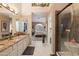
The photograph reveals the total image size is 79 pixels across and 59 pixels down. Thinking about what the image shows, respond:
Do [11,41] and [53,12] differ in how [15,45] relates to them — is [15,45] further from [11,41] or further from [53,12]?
[53,12]

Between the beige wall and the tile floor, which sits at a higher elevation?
the beige wall

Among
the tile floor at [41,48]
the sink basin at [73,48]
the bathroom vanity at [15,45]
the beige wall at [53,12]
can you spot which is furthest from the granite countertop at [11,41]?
the sink basin at [73,48]

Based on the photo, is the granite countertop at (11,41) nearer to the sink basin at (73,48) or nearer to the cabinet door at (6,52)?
the cabinet door at (6,52)

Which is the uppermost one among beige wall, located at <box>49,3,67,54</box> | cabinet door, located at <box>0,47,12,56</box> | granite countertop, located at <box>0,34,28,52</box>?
beige wall, located at <box>49,3,67,54</box>

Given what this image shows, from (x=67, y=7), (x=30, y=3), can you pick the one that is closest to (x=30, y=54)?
(x=30, y=3)

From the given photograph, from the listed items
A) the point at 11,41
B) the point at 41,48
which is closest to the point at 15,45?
the point at 11,41

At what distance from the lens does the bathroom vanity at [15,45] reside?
2081 millimetres

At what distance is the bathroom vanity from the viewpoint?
2.08 metres

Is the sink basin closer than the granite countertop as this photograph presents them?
Yes

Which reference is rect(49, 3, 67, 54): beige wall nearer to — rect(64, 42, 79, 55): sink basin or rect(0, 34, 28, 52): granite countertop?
rect(64, 42, 79, 55): sink basin

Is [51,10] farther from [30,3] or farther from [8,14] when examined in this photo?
[8,14]

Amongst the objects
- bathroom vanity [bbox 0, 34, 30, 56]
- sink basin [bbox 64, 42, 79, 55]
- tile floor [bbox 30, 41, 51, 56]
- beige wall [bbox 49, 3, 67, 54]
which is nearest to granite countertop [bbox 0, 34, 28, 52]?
bathroom vanity [bbox 0, 34, 30, 56]

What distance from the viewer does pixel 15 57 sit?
6.81 ft

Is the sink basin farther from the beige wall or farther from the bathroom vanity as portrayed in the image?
the bathroom vanity
